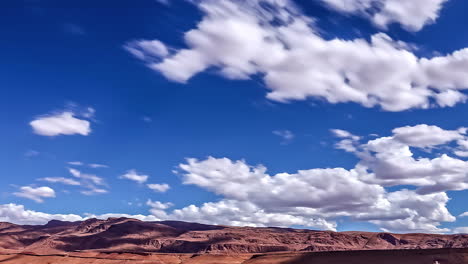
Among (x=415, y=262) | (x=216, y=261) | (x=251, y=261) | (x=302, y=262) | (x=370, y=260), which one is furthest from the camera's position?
(x=216, y=261)

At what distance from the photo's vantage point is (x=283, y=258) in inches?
3844

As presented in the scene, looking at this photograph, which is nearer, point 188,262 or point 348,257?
point 348,257

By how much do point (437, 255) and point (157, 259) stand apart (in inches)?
2640

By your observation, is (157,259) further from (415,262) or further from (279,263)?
(415,262)

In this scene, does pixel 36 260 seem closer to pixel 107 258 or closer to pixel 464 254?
pixel 107 258

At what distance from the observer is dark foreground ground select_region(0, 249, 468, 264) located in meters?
81.8

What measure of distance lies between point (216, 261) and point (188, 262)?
7755 millimetres

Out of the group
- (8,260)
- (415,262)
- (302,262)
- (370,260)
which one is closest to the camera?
(415,262)

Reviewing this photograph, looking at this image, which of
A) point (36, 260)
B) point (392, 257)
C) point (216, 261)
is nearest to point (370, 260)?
point (392, 257)

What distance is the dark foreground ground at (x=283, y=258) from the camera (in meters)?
81.8

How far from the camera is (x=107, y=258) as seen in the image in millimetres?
120000

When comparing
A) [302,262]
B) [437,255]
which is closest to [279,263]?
[302,262]

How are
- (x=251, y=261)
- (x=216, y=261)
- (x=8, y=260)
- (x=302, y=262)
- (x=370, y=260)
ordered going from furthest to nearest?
(x=8, y=260) < (x=216, y=261) < (x=251, y=261) < (x=302, y=262) < (x=370, y=260)

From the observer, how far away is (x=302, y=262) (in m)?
92.9
